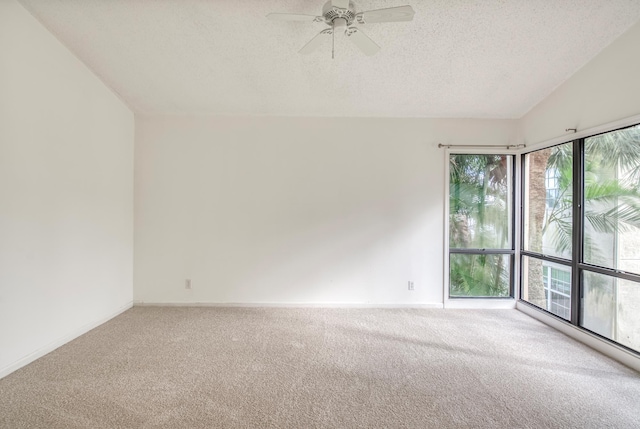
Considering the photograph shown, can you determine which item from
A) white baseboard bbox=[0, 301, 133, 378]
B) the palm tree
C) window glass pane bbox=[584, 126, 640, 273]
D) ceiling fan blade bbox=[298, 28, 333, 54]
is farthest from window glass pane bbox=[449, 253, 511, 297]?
white baseboard bbox=[0, 301, 133, 378]

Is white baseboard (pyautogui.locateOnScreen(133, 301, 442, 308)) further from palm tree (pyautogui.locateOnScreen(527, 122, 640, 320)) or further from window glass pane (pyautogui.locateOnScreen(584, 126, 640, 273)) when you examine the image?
window glass pane (pyautogui.locateOnScreen(584, 126, 640, 273))

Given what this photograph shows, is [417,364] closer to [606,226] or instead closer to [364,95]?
[606,226]

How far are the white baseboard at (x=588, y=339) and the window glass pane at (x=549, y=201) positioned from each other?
2.38 feet

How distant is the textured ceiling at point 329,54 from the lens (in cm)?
215

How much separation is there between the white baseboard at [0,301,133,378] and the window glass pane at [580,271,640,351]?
205 inches

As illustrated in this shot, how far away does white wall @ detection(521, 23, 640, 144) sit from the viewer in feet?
7.36

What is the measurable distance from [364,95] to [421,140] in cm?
102

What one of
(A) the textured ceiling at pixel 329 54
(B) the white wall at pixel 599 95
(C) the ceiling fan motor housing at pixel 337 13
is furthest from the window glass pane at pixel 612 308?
(C) the ceiling fan motor housing at pixel 337 13

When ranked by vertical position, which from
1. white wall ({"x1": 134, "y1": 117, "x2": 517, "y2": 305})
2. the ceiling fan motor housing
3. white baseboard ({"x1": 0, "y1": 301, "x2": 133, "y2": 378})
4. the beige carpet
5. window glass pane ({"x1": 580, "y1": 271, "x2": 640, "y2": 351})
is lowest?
the beige carpet

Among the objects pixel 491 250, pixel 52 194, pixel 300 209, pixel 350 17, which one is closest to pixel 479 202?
pixel 491 250

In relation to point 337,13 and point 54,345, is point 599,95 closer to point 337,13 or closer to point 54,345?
point 337,13

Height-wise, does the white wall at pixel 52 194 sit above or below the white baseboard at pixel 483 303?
above

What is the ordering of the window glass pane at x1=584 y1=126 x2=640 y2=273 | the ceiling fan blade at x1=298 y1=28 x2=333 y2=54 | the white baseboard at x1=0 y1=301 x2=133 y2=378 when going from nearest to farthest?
the ceiling fan blade at x1=298 y1=28 x2=333 y2=54 → the white baseboard at x1=0 y1=301 x2=133 y2=378 → the window glass pane at x1=584 y1=126 x2=640 y2=273

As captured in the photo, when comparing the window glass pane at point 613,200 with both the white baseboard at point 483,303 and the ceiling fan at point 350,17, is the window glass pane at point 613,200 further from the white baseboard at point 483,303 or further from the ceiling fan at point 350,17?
the ceiling fan at point 350,17
